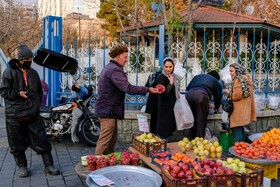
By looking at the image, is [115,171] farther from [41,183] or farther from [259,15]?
[259,15]

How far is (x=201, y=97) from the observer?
5.32 m

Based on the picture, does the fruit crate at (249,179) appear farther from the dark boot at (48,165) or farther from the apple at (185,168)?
the dark boot at (48,165)

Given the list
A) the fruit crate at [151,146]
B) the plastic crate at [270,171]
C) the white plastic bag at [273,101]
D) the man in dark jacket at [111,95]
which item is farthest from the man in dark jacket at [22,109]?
the white plastic bag at [273,101]

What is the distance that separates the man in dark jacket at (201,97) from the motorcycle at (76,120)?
2.10m

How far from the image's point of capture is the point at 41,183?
4074 millimetres

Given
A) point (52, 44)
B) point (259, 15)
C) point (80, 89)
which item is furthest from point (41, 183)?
point (259, 15)

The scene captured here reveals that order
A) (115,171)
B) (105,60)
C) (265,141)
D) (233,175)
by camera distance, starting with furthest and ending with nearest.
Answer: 1. (105,60)
2. (265,141)
3. (115,171)
4. (233,175)

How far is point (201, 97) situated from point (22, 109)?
10.3ft

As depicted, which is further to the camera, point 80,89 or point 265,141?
point 80,89

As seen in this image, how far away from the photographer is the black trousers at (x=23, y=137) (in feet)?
13.6

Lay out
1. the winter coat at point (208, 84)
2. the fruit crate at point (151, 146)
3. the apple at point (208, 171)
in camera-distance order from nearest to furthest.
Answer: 1. the apple at point (208, 171)
2. the fruit crate at point (151, 146)
3. the winter coat at point (208, 84)

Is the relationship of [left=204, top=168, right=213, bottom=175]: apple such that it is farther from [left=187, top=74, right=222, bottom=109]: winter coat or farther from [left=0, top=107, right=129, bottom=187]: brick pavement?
[left=187, top=74, right=222, bottom=109]: winter coat

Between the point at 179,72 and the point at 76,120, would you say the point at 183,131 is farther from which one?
the point at 76,120

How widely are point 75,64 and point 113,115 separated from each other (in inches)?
95.4
